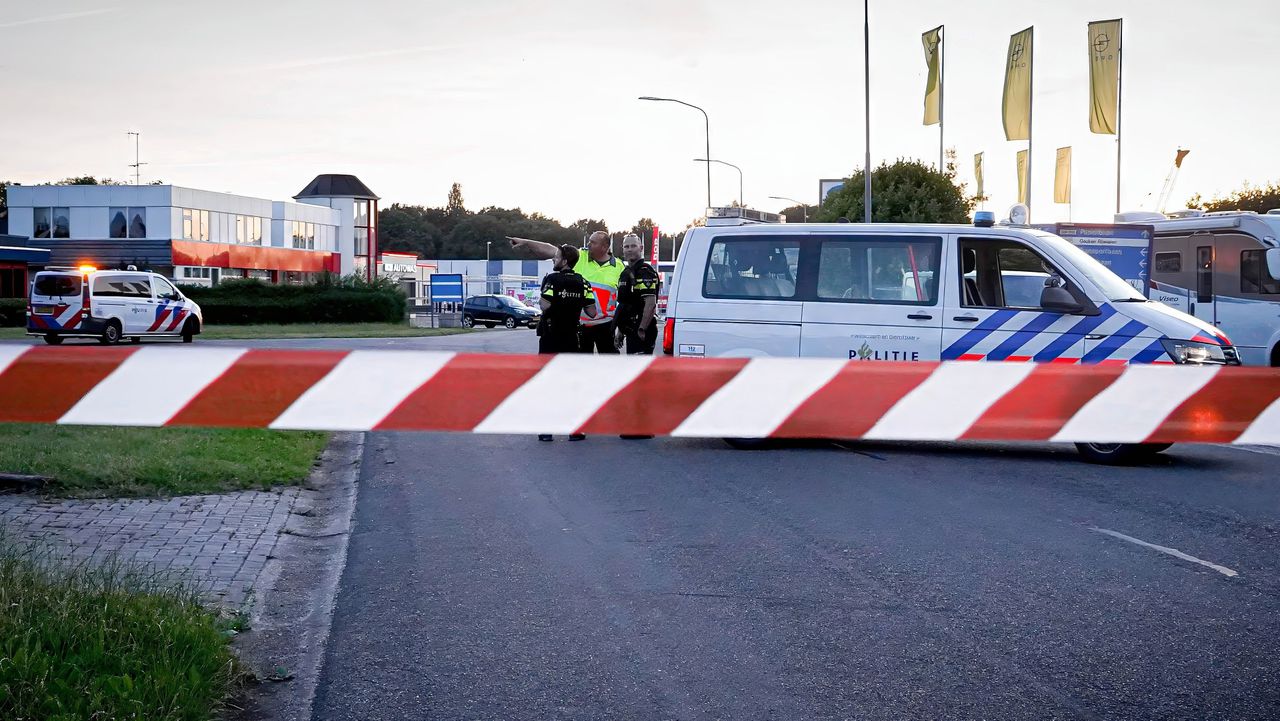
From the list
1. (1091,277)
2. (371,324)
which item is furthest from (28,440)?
(371,324)

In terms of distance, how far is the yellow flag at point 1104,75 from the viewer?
36.5 m

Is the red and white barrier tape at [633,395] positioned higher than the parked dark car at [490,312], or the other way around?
the red and white barrier tape at [633,395]

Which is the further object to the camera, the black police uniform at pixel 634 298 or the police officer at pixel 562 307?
the black police uniform at pixel 634 298

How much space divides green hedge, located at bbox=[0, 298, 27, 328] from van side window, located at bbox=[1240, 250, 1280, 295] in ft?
138

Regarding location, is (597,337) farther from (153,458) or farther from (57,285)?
(57,285)

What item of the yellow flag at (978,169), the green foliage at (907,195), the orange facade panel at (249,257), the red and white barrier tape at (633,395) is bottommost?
the red and white barrier tape at (633,395)

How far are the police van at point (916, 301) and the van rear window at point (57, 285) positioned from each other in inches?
1011

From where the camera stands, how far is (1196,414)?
12.1ft

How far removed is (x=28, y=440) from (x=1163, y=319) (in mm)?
10063

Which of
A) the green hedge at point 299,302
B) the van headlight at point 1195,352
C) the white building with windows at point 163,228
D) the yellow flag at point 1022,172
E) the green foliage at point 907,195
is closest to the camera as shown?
the van headlight at point 1195,352

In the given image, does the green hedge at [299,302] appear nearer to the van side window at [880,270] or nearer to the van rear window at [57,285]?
the van rear window at [57,285]

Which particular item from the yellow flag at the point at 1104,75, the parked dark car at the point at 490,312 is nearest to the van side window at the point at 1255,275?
the yellow flag at the point at 1104,75

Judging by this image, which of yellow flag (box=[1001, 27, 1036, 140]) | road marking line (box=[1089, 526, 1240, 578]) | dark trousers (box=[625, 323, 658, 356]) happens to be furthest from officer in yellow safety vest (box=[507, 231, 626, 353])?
yellow flag (box=[1001, 27, 1036, 140])

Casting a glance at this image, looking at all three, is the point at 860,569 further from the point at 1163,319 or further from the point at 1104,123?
the point at 1104,123
